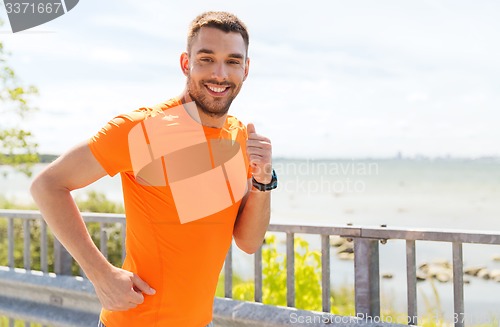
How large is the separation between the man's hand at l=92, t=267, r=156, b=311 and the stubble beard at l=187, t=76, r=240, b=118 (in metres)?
0.64

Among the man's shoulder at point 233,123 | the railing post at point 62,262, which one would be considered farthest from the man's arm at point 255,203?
the railing post at point 62,262

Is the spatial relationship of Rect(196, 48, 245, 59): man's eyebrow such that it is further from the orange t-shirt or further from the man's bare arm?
the man's bare arm

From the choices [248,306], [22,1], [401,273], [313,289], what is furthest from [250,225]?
[401,273]

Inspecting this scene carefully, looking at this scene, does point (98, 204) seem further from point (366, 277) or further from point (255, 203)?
point (255, 203)

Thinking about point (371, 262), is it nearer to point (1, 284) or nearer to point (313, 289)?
point (313, 289)

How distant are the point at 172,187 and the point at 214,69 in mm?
444

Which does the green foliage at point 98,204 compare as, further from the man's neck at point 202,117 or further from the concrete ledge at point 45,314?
the man's neck at point 202,117

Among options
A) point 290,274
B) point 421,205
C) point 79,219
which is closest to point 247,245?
point 79,219

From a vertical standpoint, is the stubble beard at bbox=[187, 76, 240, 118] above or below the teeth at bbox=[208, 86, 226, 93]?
below

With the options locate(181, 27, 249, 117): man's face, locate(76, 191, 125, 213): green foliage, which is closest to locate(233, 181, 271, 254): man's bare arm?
locate(181, 27, 249, 117): man's face

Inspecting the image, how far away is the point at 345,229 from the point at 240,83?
4.49 ft

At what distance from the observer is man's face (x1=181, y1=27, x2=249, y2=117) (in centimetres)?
219

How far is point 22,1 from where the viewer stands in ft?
24.7

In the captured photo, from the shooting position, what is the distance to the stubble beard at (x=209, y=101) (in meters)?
2.19
